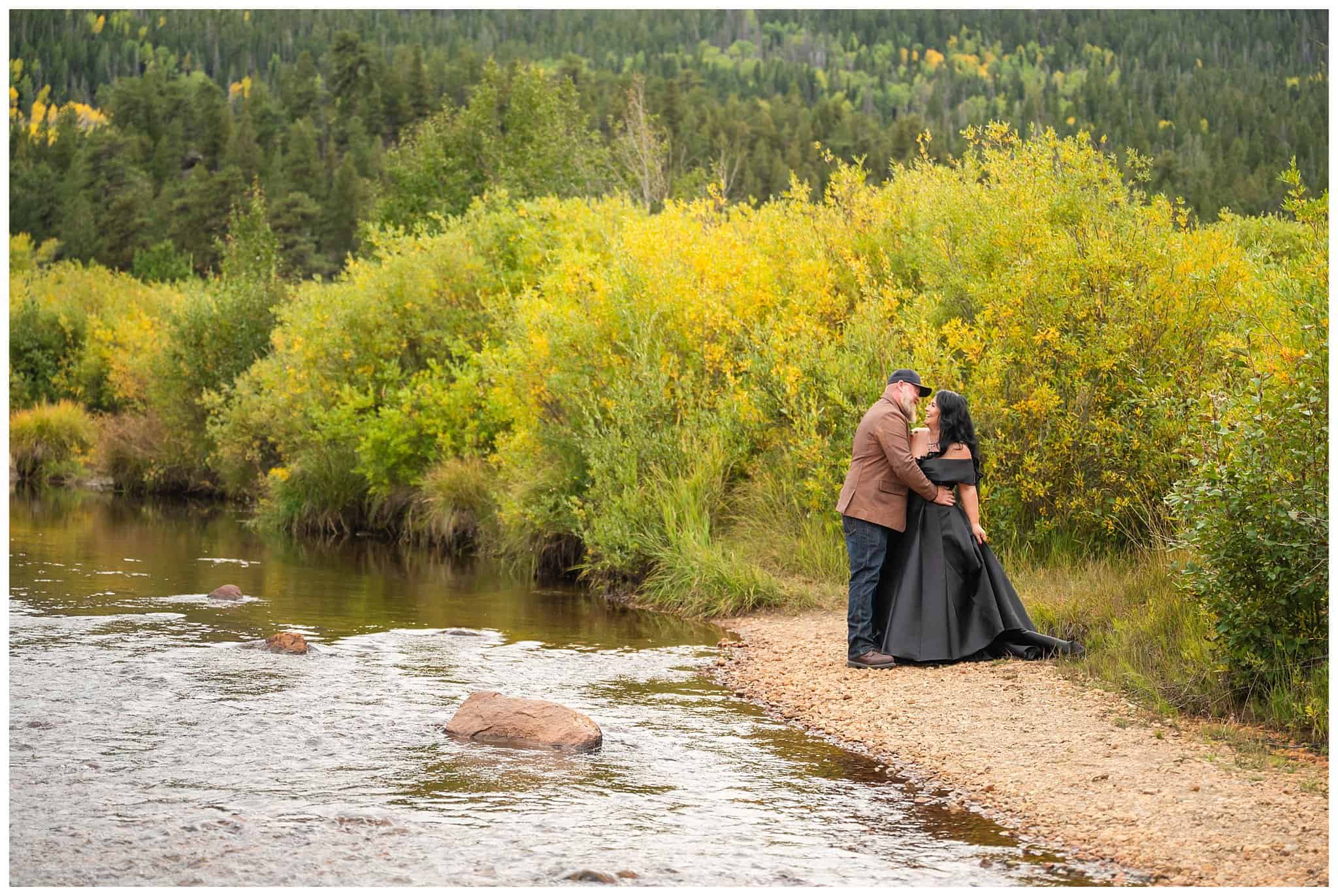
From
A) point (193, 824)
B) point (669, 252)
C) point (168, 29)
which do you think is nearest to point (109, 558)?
point (669, 252)

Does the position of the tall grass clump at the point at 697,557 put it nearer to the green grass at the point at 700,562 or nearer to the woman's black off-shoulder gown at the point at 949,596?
the green grass at the point at 700,562

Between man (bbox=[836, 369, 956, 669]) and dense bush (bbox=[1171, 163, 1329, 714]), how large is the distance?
7.45ft

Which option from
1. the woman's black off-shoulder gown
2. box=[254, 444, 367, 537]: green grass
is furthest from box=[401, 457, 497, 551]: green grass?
the woman's black off-shoulder gown

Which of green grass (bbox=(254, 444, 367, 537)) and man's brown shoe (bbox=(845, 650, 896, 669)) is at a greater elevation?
man's brown shoe (bbox=(845, 650, 896, 669))

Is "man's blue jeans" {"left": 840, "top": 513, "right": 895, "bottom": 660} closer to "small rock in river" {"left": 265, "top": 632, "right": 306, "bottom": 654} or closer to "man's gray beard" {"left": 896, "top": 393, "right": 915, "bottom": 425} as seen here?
"man's gray beard" {"left": 896, "top": 393, "right": 915, "bottom": 425}

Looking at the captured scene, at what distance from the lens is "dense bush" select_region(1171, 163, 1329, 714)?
839 centimetres

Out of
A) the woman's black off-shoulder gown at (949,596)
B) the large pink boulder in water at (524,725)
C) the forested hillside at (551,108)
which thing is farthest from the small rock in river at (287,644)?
the forested hillside at (551,108)

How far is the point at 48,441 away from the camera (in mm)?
36625

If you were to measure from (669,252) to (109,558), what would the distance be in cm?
885

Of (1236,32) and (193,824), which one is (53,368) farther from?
(1236,32)

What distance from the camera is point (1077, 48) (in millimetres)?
157000

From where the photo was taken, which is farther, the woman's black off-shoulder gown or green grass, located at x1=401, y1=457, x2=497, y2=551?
green grass, located at x1=401, y1=457, x2=497, y2=551

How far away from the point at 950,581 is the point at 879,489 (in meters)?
0.90

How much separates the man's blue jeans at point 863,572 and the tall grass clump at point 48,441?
1153 inches
